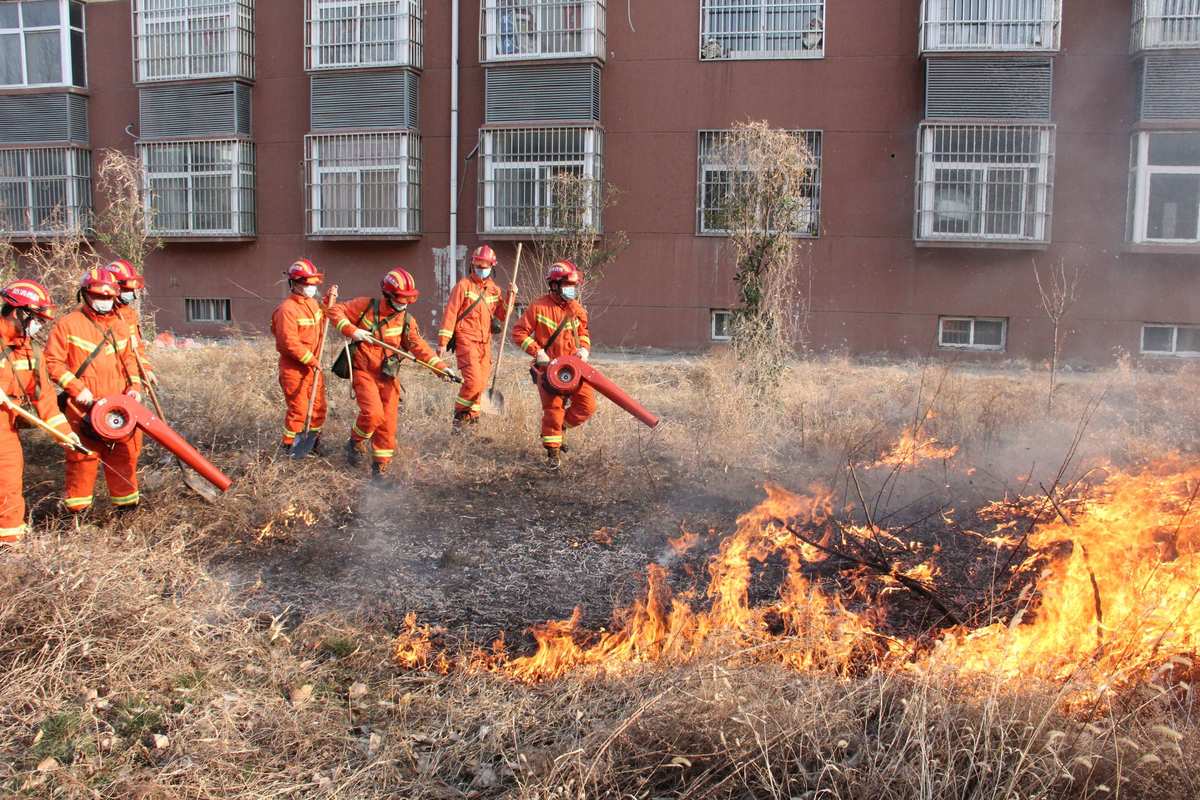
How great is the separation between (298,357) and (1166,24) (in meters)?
12.2

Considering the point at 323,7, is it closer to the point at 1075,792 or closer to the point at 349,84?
the point at 349,84

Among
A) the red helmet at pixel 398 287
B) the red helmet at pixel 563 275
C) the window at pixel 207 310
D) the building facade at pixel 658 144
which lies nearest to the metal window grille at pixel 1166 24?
the building facade at pixel 658 144

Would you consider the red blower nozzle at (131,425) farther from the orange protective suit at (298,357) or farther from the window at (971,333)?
the window at (971,333)

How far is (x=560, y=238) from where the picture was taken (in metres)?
12.3

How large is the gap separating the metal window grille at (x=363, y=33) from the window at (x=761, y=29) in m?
4.52

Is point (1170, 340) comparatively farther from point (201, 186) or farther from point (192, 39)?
point (192, 39)

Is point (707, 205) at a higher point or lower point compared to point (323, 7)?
lower

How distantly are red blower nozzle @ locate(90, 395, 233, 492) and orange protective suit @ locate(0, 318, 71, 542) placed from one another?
220mm

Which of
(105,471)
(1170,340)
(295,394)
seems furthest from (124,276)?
(1170,340)

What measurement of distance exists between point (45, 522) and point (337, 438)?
2.79m

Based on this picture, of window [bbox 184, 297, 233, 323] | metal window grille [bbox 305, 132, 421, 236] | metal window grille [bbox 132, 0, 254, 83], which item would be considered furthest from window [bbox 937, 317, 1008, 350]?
metal window grille [bbox 132, 0, 254, 83]

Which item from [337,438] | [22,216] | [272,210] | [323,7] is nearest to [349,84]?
[323,7]

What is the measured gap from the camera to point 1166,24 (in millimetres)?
13078

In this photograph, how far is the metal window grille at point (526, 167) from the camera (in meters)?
14.7
